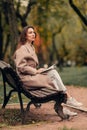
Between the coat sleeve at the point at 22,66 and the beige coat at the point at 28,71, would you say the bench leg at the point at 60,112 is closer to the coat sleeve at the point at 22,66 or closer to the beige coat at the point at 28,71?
the beige coat at the point at 28,71

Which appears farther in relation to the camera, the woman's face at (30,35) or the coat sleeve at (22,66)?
the woman's face at (30,35)

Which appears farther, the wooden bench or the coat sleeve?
the coat sleeve

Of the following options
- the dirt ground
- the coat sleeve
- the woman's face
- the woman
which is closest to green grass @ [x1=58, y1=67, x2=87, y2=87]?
the dirt ground

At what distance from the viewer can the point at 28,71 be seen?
9711mm

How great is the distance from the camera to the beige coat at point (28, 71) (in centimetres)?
963

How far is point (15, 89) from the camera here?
994cm

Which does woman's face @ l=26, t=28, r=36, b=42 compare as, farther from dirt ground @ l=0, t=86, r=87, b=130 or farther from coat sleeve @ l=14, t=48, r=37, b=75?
dirt ground @ l=0, t=86, r=87, b=130

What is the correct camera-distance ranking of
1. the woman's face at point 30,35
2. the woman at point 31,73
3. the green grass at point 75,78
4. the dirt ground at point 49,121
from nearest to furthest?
the dirt ground at point 49,121, the woman at point 31,73, the woman's face at point 30,35, the green grass at point 75,78

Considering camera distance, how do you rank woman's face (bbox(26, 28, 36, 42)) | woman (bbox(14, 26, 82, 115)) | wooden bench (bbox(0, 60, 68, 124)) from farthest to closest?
woman's face (bbox(26, 28, 36, 42)), woman (bbox(14, 26, 82, 115)), wooden bench (bbox(0, 60, 68, 124))

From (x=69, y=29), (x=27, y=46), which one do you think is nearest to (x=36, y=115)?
(x=27, y=46)

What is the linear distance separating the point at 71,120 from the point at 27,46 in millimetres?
1719

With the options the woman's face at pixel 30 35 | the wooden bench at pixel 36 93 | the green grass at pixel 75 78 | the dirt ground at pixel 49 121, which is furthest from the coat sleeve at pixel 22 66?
the green grass at pixel 75 78

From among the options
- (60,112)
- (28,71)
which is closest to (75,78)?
(60,112)

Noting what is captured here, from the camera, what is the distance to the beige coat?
379 inches
